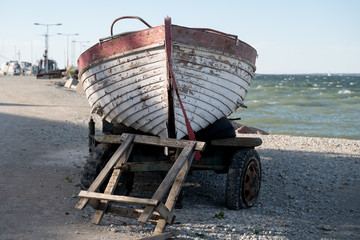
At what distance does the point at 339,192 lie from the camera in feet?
26.2

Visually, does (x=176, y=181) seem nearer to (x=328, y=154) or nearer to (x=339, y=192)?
(x=339, y=192)

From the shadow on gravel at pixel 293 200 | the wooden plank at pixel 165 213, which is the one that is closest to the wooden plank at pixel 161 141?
the shadow on gravel at pixel 293 200

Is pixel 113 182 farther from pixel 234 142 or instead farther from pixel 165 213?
pixel 234 142

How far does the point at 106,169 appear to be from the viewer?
6.09 meters

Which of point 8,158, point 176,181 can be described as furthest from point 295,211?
point 8,158

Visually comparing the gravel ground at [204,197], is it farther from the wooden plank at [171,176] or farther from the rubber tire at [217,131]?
the rubber tire at [217,131]

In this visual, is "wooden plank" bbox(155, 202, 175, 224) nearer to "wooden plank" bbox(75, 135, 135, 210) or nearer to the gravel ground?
the gravel ground

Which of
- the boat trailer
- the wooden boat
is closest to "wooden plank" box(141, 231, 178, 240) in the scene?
the boat trailer

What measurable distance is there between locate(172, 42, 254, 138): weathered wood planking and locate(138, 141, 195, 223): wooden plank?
54 cm

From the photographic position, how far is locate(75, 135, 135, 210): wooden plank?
566 cm

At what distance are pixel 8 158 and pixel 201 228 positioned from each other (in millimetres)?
5072

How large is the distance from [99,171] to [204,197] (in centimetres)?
168

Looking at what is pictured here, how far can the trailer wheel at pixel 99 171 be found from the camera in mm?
6602

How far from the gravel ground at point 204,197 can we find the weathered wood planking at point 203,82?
103 cm
